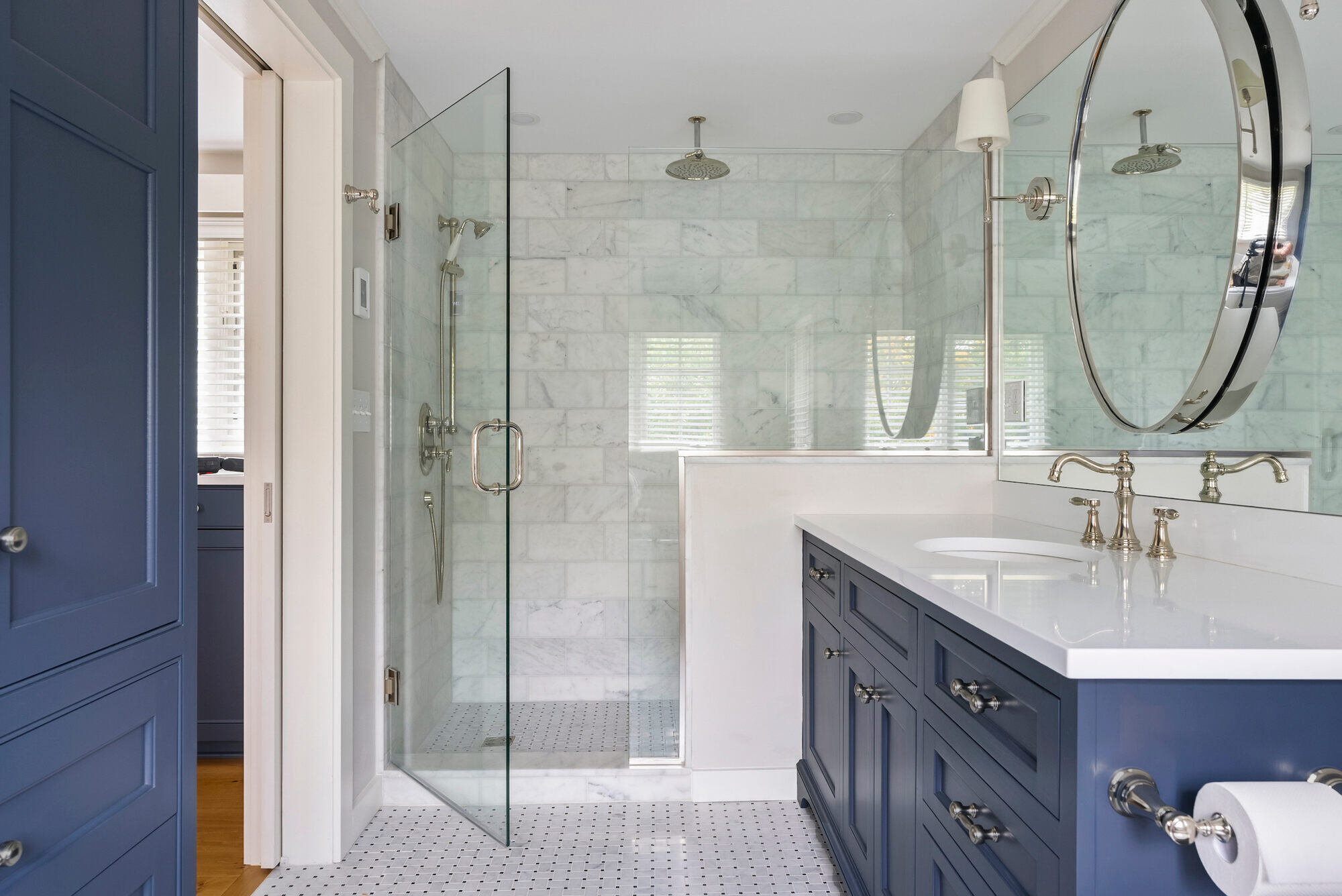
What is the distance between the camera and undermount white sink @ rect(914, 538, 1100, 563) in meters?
1.79

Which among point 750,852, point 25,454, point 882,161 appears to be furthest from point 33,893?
point 882,161

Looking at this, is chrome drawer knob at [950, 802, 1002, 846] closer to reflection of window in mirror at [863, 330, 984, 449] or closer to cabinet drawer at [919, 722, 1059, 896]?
cabinet drawer at [919, 722, 1059, 896]

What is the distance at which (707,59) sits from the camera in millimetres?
2645

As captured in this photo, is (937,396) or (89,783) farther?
A: (937,396)

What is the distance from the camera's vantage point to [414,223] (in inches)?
98.3

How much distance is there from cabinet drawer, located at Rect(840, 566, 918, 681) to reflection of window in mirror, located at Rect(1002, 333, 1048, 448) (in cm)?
79

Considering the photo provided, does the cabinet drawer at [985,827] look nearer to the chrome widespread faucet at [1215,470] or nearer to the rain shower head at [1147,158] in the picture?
the chrome widespread faucet at [1215,470]

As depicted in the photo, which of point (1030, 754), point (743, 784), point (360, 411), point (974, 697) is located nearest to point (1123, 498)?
point (974, 697)

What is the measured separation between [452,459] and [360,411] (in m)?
0.33

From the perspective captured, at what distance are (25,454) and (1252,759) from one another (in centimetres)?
146

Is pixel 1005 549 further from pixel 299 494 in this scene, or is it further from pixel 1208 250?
pixel 299 494

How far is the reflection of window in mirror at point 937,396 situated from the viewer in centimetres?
254

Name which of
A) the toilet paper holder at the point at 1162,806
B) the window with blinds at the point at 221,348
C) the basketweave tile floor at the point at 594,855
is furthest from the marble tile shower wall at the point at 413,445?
the toilet paper holder at the point at 1162,806

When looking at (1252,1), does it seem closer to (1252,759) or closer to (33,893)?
(1252,759)
